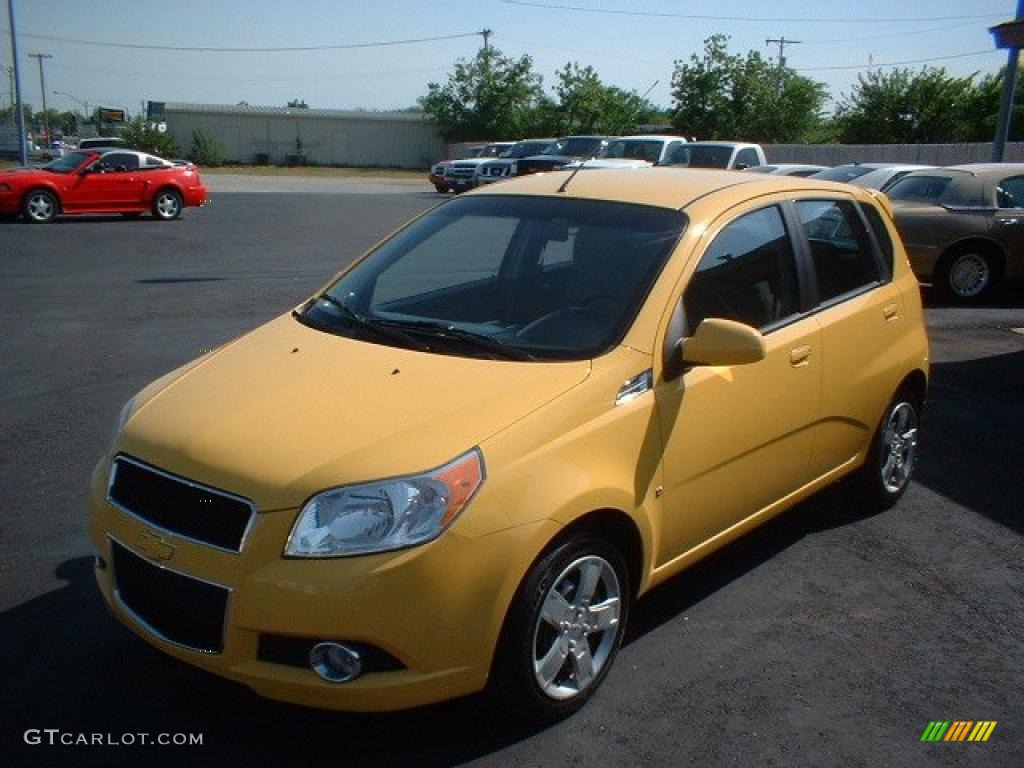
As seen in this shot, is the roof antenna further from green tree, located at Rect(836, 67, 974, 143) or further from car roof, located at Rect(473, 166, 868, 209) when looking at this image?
green tree, located at Rect(836, 67, 974, 143)

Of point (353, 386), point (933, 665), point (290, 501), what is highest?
point (353, 386)

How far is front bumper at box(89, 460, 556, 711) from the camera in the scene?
2.98 meters

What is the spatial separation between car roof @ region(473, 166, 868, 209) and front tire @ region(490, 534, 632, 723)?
1.59 metres

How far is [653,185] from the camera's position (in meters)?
4.56

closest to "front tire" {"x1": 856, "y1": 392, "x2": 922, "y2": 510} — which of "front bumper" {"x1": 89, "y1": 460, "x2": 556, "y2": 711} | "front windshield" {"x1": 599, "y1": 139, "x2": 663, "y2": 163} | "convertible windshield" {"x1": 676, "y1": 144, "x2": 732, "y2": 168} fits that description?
"front bumper" {"x1": 89, "y1": 460, "x2": 556, "y2": 711}

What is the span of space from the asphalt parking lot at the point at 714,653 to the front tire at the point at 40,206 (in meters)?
15.8

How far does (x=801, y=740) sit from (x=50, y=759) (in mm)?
2409

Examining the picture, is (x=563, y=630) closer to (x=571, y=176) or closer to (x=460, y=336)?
(x=460, y=336)

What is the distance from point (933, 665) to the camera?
398 centimetres

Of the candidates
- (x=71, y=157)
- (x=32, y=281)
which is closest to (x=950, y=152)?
(x=71, y=157)

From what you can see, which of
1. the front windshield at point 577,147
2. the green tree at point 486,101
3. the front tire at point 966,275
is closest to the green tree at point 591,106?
the green tree at point 486,101

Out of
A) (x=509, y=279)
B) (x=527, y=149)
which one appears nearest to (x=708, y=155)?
(x=527, y=149)

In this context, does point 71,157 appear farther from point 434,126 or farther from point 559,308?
point 434,126

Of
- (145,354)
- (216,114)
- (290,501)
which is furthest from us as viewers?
(216,114)
